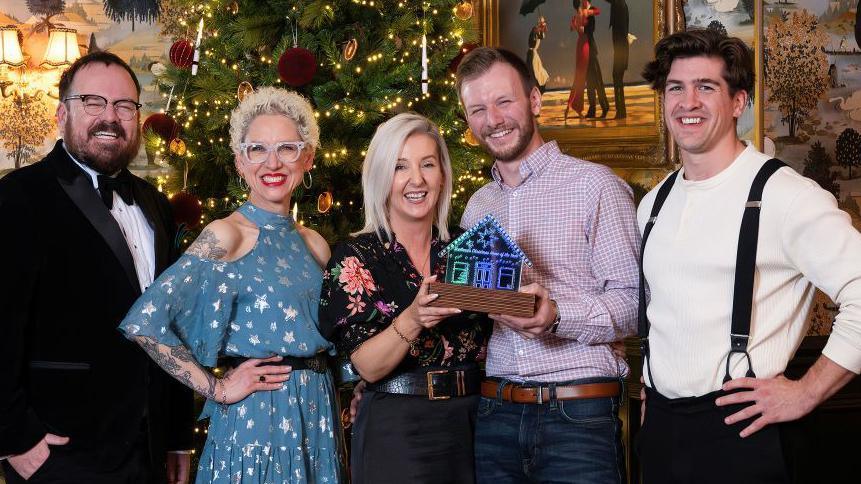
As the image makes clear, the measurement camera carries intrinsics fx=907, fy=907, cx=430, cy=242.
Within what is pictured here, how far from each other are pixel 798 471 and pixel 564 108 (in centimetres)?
472

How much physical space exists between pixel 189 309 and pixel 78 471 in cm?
65

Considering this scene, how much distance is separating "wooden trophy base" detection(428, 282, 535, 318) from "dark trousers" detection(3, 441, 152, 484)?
50.5 inches

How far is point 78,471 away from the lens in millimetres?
3035

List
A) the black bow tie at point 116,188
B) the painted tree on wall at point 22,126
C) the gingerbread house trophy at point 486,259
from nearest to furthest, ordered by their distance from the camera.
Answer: the gingerbread house trophy at point 486,259, the black bow tie at point 116,188, the painted tree on wall at point 22,126

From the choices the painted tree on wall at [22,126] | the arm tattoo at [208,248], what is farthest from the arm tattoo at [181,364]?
the painted tree on wall at [22,126]

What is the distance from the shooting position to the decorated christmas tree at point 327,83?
16.0 feet

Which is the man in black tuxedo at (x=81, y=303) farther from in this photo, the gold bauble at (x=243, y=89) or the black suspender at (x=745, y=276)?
the black suspender at (x=745, y=276)

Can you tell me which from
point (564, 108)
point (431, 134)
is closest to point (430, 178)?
point (431, 134)

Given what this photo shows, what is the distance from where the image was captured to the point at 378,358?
9.55ft

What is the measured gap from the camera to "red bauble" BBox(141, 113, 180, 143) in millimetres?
4801

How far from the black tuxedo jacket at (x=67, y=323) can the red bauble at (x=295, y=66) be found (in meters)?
1.49

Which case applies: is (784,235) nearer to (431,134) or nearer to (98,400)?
(431,134)

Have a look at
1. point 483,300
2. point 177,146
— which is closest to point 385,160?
point 483,300

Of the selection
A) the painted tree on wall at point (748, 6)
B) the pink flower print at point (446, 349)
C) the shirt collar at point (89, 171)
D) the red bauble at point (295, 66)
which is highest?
the painted tree on wall at point (748, 6)
